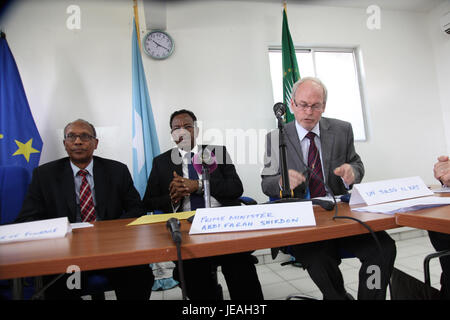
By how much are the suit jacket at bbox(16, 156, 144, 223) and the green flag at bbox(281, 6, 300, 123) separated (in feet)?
6.77

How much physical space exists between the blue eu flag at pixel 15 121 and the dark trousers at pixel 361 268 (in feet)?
8.13

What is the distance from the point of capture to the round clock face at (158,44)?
2.93 meters

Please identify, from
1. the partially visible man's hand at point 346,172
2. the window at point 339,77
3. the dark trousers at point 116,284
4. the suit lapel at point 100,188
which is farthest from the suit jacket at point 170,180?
the window at point 339,77

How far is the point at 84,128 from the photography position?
6.04ft

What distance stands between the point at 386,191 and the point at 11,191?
198 cm

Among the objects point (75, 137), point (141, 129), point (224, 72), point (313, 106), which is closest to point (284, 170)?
point (313, 106)

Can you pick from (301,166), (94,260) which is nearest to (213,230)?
(94,260)

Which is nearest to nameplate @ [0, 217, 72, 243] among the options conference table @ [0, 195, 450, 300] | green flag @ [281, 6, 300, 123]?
conference table @ [0, 195, 450, 300]

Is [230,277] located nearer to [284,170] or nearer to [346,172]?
[284,170]

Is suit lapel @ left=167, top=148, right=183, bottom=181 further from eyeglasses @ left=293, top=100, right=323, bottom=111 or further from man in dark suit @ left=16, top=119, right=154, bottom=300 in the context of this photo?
eyeglasses @ left=293, top=100, right=323, bottom=111

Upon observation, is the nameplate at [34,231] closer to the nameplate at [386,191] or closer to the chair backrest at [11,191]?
the chair backrest at [11,191]

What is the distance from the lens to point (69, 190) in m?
1.57
